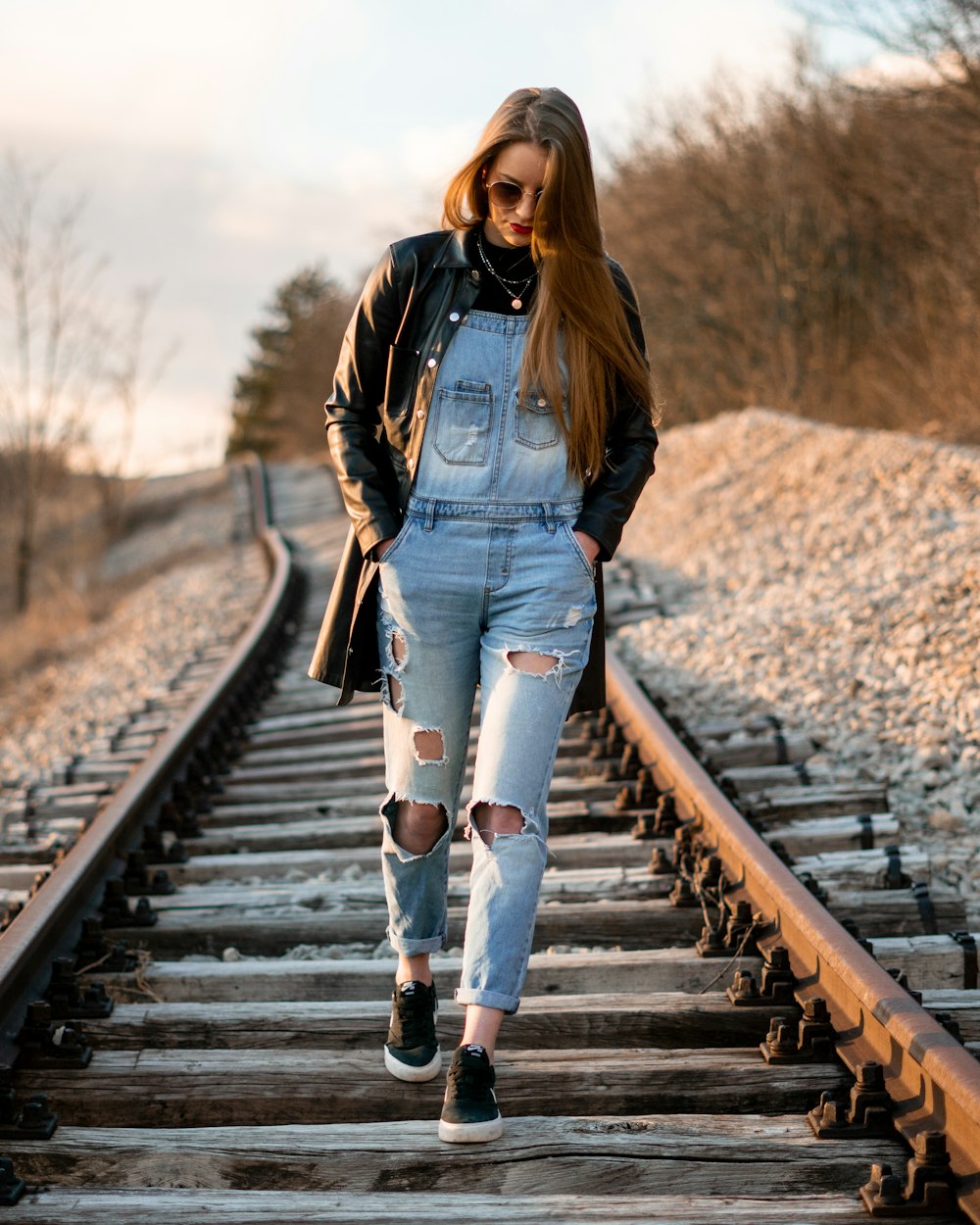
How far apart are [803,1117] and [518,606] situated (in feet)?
3.84

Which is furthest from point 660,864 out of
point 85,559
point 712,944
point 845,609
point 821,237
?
point 85,559

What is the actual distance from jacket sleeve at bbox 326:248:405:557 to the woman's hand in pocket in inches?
14.5

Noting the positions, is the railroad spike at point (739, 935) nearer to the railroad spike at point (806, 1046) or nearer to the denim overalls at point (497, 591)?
the railroad spike at point (806, 1046)

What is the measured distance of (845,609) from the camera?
6754 millimetres

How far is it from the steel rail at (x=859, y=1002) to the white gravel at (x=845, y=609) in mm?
719

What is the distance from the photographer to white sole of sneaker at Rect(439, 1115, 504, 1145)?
107 inches

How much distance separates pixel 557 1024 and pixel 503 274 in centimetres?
170

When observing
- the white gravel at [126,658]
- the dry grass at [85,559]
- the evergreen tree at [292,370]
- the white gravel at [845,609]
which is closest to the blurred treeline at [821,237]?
the white gravel at [845,609]

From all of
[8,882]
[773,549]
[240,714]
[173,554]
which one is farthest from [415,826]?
[173,554]

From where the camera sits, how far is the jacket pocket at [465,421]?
2.83m

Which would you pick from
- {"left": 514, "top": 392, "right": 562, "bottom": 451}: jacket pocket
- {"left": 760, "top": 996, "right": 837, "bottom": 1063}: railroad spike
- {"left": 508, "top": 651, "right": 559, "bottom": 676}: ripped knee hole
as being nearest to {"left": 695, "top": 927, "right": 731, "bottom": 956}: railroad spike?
{"left": 760, "top": 996, "right": 837, "bottom": 1063}: railroad spike

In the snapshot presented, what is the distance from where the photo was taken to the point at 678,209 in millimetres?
18750

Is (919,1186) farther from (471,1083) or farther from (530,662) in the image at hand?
(530,662)

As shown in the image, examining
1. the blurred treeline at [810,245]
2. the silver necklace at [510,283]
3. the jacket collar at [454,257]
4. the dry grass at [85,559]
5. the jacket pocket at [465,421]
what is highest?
the blurred treeline at [810,245]
